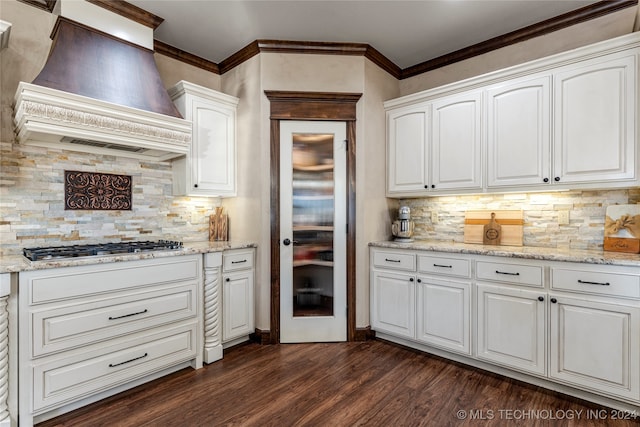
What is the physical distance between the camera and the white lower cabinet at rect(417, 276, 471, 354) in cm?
263

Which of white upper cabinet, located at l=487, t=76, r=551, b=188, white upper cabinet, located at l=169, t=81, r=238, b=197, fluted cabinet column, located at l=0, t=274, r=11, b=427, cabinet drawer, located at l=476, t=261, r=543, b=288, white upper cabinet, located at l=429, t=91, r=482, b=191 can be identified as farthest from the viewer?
white upper cabinet, located at l=169, t=81, r=238, b=197

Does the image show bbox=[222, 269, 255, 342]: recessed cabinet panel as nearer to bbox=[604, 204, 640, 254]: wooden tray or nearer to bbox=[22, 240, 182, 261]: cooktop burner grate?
bbox=[22, 240, 182, 261]: cooktop burner grate

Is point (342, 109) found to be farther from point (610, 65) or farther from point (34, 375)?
point (34, 375)

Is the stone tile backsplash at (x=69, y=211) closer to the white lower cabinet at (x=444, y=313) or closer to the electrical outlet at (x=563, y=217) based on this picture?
the white lower cabinet at (x=444, y=313)

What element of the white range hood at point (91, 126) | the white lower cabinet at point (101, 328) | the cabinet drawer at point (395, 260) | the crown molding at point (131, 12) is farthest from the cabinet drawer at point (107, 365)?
the crown molding at point (131, 12)

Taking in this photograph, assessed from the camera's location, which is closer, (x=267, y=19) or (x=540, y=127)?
(x=540, y=127)

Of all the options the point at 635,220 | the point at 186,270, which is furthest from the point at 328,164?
the point at 635,220

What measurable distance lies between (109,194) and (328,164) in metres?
1.88

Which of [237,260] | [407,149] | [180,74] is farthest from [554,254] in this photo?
[180,74]

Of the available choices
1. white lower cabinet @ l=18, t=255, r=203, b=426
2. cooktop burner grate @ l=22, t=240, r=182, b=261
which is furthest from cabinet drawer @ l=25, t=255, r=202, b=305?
cooktop burner grate @ l=22, t=240, r=182, b=261

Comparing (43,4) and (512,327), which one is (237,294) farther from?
(43,4)

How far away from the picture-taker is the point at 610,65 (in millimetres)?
2252

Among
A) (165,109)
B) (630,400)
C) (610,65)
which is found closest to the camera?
(630,400)

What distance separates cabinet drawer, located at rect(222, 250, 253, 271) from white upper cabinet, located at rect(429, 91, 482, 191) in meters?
1.82
